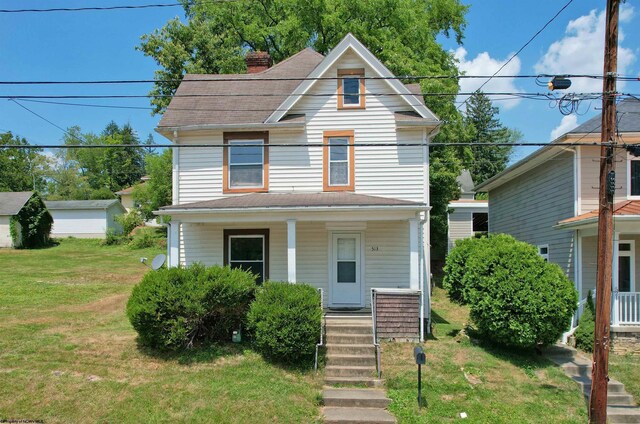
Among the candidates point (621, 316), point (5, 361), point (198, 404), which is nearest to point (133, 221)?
point (5, 361)

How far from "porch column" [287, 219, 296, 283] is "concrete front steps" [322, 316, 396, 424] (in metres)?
1.42

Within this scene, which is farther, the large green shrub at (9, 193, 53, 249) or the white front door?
the large green shrub at (9, 193, 53, 249)

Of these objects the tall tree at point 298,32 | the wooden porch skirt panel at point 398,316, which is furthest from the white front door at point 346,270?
the tall tree at point 298,32

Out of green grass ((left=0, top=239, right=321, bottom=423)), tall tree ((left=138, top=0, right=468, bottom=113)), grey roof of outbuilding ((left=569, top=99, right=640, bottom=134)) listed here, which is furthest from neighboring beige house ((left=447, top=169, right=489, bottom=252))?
green grass ((left=0, top=239, right=321, bottom=423))

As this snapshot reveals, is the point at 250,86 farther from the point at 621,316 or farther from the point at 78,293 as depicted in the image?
the point at 621,316

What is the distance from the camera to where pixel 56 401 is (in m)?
8.75

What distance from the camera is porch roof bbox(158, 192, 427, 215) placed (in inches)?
484

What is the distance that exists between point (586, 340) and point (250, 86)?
40.6 ft

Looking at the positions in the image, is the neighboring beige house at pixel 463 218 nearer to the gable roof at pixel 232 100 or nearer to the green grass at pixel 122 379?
the gable roof at pixel 232 100

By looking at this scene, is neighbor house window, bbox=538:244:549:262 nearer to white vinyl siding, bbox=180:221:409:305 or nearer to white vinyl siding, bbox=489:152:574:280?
white vinyl siding, bbox=489:152:574:280

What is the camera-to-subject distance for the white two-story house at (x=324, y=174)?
14078mm

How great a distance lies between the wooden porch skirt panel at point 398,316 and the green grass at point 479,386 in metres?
0.37

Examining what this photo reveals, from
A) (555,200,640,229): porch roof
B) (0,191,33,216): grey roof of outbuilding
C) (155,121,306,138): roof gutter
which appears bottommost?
(555,200,640,229): porch roof

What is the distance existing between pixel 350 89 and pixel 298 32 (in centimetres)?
1043
